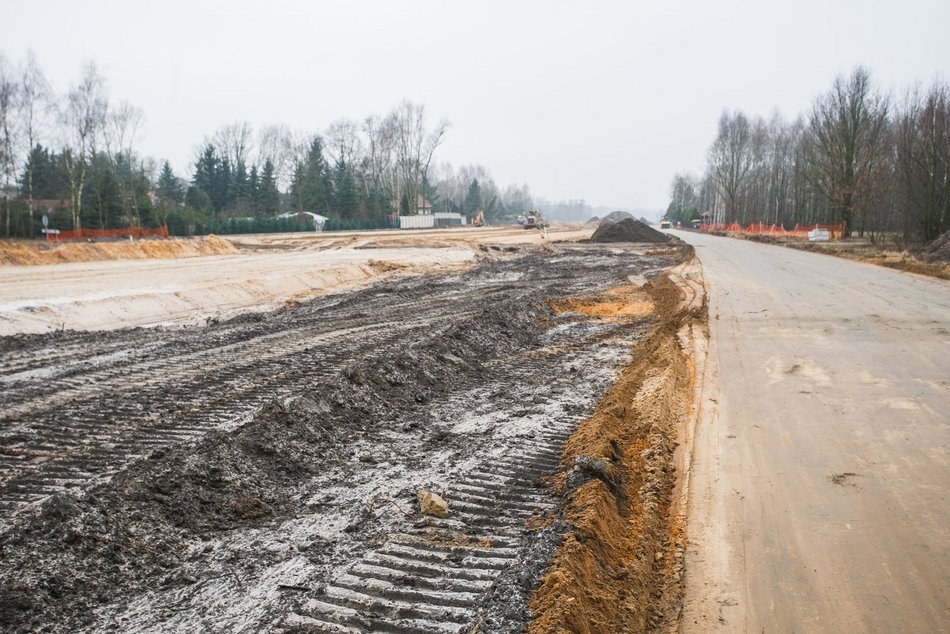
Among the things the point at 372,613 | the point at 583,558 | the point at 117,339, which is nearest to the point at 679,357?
the point at 583,558

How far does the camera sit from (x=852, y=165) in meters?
41.8

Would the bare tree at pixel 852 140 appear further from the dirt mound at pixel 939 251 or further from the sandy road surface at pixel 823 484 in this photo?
the sandy road surface at pixel 823 484

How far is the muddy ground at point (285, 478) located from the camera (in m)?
3.34

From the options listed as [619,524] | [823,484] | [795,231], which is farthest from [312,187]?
[619,524]

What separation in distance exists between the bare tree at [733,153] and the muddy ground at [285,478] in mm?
75029

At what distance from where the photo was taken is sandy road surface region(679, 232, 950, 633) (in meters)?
3.36

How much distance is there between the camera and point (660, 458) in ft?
17.5

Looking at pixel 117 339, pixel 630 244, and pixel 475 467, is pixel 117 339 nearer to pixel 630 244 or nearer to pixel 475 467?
pixel 475 467

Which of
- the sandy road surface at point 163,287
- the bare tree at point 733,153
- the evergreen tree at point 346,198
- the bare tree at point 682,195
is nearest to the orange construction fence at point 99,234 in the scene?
the sandy road surface at point 163,287

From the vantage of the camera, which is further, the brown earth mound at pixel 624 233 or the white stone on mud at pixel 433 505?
the brown earth mound at pixel 624 233

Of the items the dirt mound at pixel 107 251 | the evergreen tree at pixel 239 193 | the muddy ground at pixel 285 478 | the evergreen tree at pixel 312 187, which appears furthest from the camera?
the evergreen tree at pixel 312 187

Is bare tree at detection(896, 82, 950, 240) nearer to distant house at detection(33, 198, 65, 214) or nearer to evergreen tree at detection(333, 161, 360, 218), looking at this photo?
distant house at detection(33, 198, 65, 214)

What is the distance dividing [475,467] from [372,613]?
2.01 meters

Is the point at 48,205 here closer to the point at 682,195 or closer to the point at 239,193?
the point at 239,193
